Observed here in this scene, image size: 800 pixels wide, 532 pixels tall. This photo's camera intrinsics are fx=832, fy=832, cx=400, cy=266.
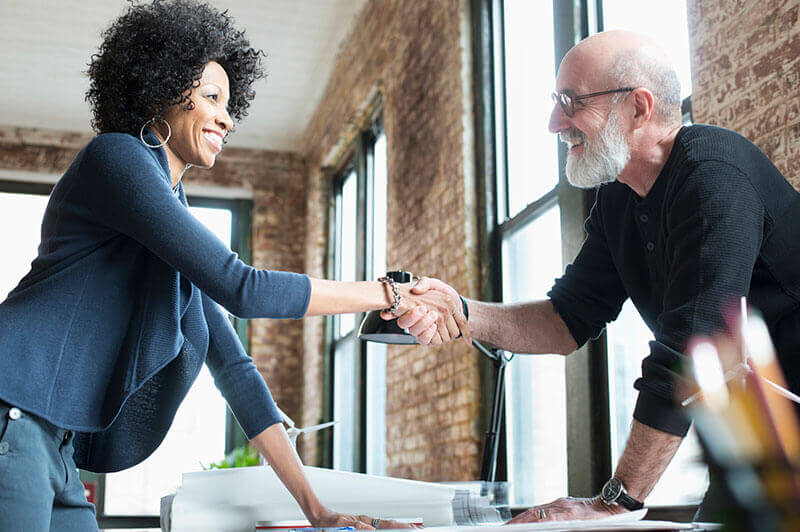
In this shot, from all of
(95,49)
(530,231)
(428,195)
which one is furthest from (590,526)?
(95,49)

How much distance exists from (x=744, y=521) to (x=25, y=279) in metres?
1.44

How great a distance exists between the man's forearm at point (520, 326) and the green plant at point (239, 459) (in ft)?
17.6

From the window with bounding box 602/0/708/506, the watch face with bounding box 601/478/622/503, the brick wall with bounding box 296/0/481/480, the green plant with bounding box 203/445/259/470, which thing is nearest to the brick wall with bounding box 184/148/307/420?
the green plant with bounding box 203/445/259/470

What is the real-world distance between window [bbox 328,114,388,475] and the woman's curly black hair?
446cm

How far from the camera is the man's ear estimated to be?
6.20 ft

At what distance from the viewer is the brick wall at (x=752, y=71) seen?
2039mm

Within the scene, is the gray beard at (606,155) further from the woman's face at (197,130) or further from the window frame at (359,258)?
the window frame at (359,258)

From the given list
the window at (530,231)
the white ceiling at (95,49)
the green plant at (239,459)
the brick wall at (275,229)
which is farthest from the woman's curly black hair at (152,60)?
the brick wall at (275,229)

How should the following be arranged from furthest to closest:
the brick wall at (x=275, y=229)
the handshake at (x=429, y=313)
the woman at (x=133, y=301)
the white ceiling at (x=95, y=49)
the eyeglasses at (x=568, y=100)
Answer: the brick wall at (x=275, y=229) < the white ceiling at (x=95, y=49) < the handshake at (x=429, y=313) < the eyeglasses at (x=568, y=100) < the woman at (x=133, y=301)

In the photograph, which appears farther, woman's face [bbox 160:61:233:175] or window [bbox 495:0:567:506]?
window [bbox 495:0:567:506]

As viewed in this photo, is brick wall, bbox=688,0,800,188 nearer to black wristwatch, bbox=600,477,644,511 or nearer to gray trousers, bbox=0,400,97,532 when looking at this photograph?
black wristwatch, bbox=600,477,644,511

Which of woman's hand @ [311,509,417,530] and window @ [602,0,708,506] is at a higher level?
window @ [602,0,708,506]

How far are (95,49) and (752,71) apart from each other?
6.77 metres

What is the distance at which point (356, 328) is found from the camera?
22.8 feet
